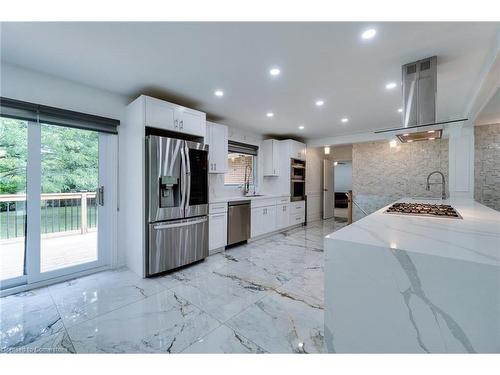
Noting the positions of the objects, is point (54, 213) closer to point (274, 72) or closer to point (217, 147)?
point (217, 147)

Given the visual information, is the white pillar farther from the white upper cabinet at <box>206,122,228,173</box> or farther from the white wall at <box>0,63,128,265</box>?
the white wall at <box>0,63,128,265</box>

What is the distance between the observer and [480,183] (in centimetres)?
391

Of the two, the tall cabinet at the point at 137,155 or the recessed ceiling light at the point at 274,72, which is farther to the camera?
the tall cabinet at the point at 137,155

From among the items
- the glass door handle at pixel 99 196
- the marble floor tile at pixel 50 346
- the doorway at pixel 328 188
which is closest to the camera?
the marble floor tile at pixel 50 346

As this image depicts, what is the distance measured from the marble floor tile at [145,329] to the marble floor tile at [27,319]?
24 centimetres

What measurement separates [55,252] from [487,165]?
22.8 feet

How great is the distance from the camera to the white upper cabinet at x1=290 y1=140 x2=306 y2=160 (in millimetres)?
5381

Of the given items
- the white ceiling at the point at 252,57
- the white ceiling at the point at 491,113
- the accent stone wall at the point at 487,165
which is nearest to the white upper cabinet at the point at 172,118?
the white ceiling at the point at 252,57

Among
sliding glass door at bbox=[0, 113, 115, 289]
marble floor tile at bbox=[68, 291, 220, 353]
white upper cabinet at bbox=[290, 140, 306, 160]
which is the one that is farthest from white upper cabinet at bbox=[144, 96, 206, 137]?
white upper cabinet at bbox=[290, 140, 306, 160]

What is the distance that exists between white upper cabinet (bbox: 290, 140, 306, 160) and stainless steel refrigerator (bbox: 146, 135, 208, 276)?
9.39 ft

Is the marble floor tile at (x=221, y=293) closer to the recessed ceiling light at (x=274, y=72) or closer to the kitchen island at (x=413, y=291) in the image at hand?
the kitchen island at (x=413, y=291)

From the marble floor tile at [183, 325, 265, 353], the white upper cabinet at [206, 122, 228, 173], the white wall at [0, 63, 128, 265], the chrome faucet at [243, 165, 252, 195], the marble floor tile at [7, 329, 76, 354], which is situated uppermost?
the white wall at [0, 63, 128, 265]

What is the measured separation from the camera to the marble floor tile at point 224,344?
4.87ft

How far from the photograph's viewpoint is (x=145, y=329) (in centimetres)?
170
